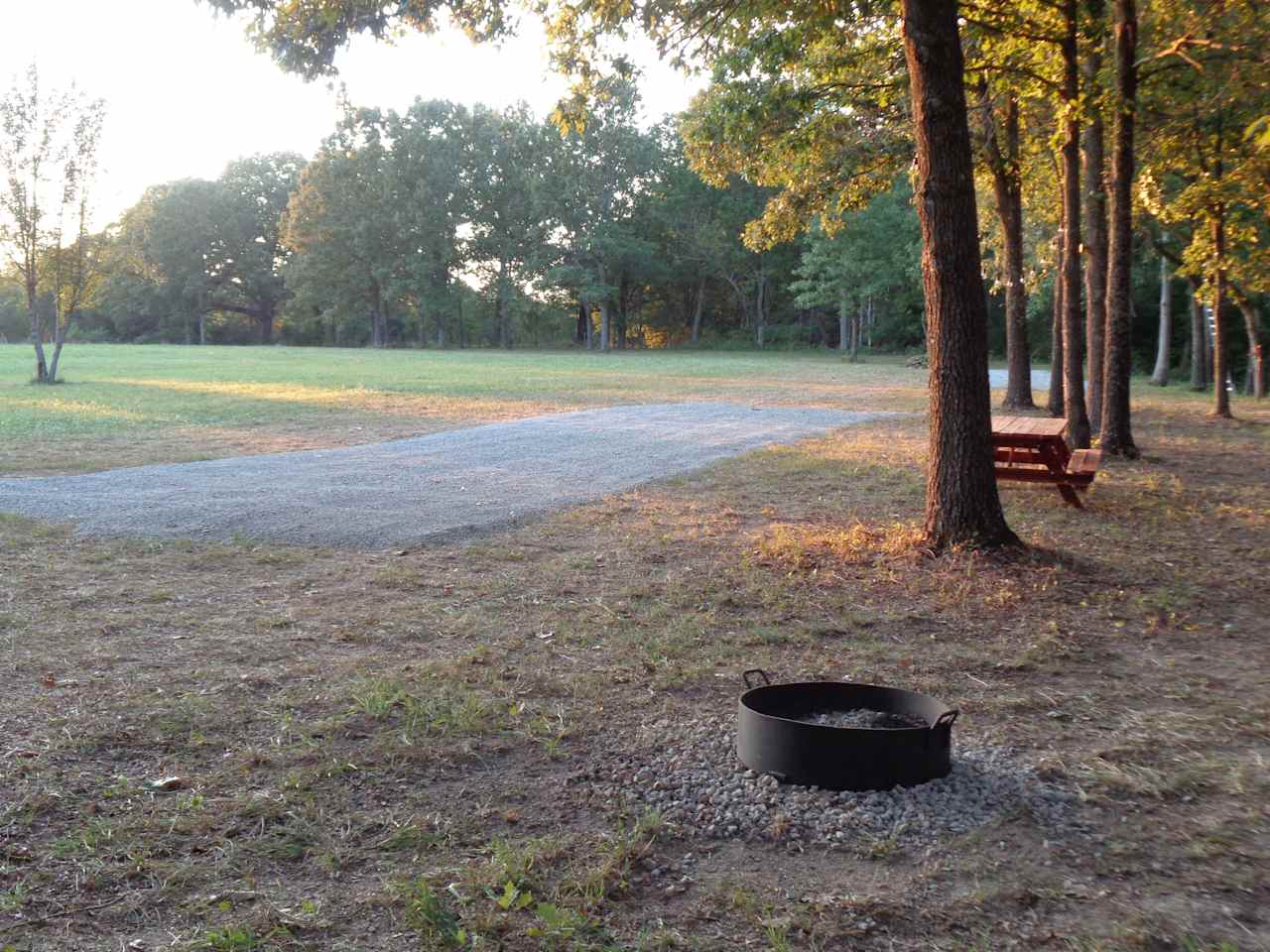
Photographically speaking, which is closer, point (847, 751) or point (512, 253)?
point (847, 751)

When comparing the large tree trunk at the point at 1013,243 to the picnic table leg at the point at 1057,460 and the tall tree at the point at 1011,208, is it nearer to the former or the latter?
the tall tree at the point at 1011,208

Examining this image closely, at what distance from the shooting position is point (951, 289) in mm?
→ 6809

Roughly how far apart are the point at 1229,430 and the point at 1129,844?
1580cm

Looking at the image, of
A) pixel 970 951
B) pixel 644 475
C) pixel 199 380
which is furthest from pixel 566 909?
pixel 199 380

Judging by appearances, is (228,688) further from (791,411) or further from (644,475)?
(791,411)

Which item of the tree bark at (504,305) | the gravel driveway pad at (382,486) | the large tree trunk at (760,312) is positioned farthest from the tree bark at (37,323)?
the large tree trunk at (760,312)

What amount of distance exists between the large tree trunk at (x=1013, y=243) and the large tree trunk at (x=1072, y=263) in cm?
169

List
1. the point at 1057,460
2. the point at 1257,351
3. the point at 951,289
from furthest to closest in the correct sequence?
the point at 1257,351 → the point at 1057,460 → the point at 951,289

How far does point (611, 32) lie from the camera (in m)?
8.81

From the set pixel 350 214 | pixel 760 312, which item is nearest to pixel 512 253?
pixel 350 214

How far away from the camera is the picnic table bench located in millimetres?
8680

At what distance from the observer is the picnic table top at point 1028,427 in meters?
8.66

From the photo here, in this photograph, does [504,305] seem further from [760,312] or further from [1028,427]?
[1028,427]

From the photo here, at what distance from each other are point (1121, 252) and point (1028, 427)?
4.12m
